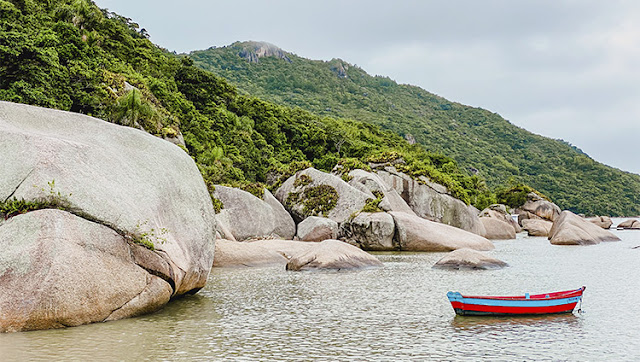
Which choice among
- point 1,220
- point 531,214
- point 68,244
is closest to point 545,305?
point 68,244

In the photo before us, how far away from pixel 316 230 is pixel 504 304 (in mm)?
20367

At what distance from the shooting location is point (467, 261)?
23.0 metres

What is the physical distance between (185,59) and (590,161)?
95914 millimetres

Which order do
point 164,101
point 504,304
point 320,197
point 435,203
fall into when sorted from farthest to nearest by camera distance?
point 164,101 < point 435,203 < point 320,197 < point 504,304

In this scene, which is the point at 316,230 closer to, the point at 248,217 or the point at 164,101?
the point at 248,217

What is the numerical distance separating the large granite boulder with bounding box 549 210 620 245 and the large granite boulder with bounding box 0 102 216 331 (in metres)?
31.4

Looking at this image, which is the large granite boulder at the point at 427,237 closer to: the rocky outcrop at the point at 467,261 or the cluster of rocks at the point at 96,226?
the rocky outcrop at the point at 467,261

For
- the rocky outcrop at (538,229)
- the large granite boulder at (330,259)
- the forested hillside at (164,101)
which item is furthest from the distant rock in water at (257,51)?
the large granite boulder at (330,259)

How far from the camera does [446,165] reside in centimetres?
8044

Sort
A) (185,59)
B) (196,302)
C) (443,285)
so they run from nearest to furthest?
(196,302) → (443,285) → (185,59)

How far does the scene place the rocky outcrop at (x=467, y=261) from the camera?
904 inches

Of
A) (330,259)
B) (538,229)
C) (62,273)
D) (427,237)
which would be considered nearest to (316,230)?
(427,237)

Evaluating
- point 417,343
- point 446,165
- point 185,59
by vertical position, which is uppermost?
point 185,59

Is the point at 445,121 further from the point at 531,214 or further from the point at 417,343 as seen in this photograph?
the point at 417,343
